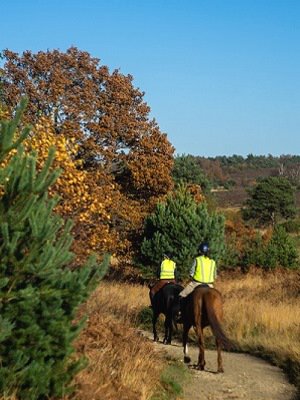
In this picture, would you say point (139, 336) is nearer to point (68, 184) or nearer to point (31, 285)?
point (31, 285)

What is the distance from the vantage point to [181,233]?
27.3 meters

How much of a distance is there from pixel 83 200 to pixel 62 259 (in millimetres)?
12266

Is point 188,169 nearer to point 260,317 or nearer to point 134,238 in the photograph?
point 134,238

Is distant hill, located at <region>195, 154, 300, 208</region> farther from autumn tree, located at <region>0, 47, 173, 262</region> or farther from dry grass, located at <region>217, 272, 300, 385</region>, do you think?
dry grass, located at <region>217, 272, 300, 385</region>

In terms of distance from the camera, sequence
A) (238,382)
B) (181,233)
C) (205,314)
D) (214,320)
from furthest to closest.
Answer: (181,233) < (205,314) < (214,320) < (238,382)

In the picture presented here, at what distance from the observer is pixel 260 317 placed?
18219 millimetres

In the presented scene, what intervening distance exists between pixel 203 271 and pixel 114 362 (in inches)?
150

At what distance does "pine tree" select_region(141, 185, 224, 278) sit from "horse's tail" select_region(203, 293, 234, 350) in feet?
44.7

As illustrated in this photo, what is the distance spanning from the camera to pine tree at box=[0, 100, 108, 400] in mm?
7344

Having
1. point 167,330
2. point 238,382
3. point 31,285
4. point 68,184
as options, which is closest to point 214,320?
point 238,382

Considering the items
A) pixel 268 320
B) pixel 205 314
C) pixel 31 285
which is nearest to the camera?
pixel 31 285

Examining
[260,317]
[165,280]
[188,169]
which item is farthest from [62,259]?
[188,169]

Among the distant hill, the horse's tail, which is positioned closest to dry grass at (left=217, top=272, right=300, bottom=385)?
the horse's tail

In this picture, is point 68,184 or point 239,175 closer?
point 68,184
